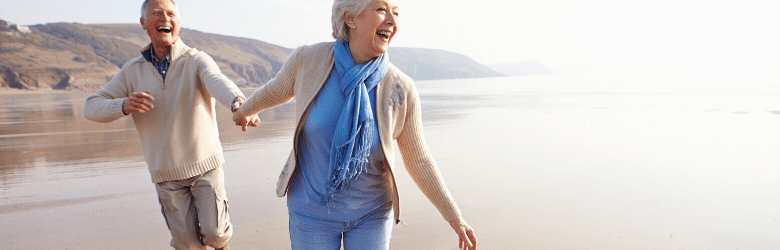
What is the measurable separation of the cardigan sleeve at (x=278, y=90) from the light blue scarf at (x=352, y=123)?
23cm

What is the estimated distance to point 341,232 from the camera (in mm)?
1930

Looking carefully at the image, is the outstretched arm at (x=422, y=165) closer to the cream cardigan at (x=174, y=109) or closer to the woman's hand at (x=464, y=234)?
the woman's hand at (x=464, y=234)

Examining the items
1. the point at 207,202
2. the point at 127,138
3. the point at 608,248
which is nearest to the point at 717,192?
the point at 608,248

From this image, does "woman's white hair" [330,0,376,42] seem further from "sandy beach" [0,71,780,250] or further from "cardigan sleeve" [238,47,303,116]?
"sandy beach" [0,71,780,250]

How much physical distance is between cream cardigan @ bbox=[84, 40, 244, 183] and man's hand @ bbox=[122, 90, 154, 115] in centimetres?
9

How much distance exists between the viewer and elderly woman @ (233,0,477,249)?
1767 mm

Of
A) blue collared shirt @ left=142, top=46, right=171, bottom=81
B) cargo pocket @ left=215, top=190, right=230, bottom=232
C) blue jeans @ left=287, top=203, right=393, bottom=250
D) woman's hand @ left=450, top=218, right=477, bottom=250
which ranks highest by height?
blue collared shirt @ left=142, top=46, right=171, bottom=81

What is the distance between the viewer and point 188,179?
2885 mm

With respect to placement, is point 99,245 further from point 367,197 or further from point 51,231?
point 367,197

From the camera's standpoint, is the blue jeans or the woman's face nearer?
the woman's face

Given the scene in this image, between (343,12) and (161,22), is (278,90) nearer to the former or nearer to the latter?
(343,12)

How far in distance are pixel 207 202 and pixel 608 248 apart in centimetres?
321

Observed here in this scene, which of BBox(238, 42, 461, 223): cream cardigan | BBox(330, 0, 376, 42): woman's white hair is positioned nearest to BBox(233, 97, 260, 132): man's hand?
BBox(238, 42, 461, 223): cream cardigan

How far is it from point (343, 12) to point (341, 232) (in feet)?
2.98
